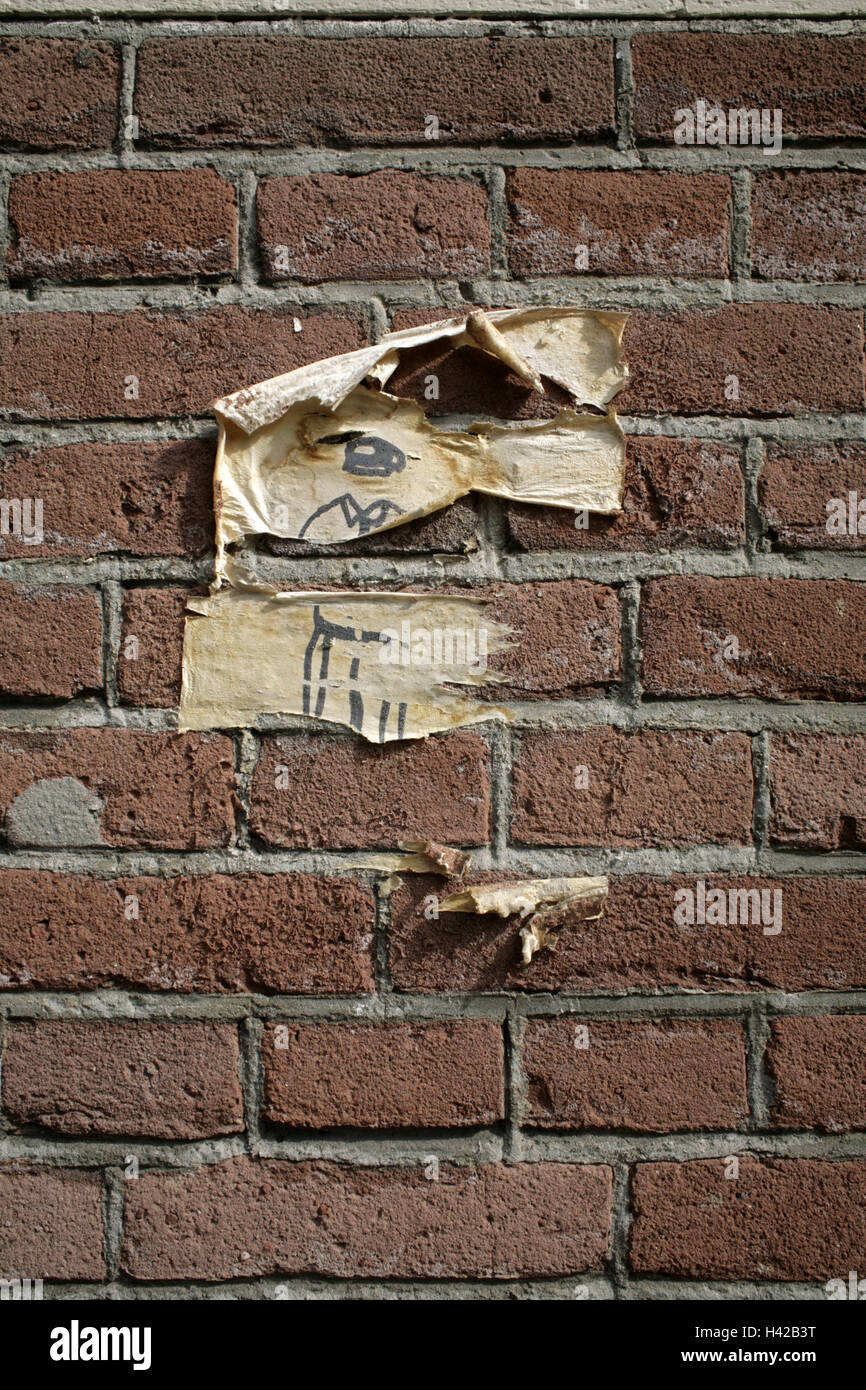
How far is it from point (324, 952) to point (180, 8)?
801mm

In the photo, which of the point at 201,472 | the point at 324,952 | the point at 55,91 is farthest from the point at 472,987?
the point at 55,91

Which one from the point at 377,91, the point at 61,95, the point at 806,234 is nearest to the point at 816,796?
the point at 806,234

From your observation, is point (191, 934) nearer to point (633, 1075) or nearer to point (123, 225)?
point (633, 1075)

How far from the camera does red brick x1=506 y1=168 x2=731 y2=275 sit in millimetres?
778

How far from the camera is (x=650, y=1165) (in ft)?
2.42

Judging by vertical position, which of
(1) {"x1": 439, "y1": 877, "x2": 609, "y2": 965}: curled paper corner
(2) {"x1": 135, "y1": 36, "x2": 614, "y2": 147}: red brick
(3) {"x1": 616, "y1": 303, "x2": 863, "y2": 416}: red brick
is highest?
(2) {"x1": 135, "y1": 36, "x2": 614, "y2": 147}: red brick

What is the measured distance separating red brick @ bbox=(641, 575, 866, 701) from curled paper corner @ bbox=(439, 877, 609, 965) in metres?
0.18

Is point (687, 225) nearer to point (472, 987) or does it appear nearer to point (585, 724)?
point (585, 724)

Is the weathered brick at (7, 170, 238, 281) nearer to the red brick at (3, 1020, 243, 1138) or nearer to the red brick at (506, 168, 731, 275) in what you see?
the red brick at (506, 168, 731, 275)

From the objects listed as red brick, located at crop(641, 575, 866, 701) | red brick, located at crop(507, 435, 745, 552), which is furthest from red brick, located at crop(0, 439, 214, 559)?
red brick, located at crop(641, 575, 866, 701)

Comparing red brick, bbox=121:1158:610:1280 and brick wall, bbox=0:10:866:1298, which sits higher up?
brick wall, bbox=0:10:866:1298

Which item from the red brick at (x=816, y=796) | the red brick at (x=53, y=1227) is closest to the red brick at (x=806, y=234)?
the red brick at (x=816, y=796)

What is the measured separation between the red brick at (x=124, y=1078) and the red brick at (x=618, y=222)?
69 cm

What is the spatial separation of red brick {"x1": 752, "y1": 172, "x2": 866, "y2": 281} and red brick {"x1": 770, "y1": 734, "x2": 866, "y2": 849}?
1.29 ft
